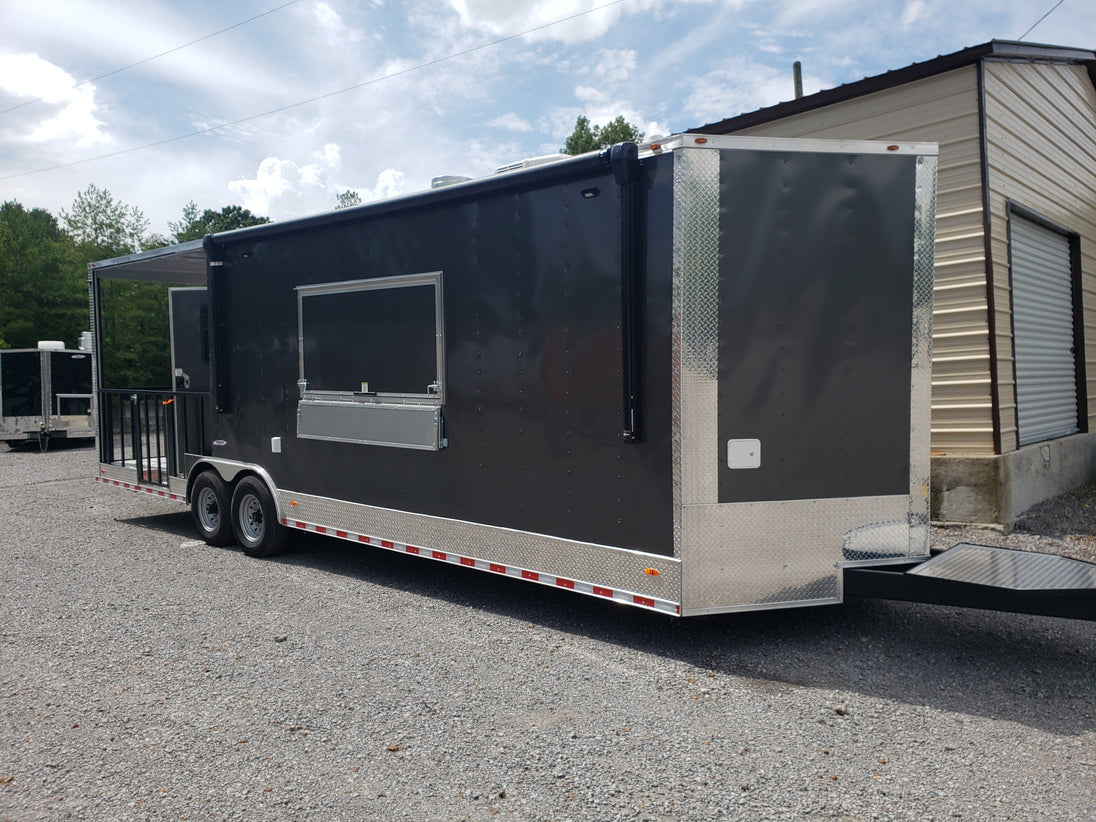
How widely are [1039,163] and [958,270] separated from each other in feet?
7.68

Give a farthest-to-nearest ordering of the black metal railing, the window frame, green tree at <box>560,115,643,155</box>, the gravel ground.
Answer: green tree at <box>560,115,643,155</box> < the black metal railing < the window frame < the gravel ground

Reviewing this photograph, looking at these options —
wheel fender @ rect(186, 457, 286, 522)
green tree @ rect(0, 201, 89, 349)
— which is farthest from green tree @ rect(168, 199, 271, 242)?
wheel fender @ rect(186, 457, 286, 522)

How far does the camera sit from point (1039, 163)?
8.81 m

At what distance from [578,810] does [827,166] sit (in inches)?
143

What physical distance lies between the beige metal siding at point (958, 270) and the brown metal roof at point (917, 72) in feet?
0.44

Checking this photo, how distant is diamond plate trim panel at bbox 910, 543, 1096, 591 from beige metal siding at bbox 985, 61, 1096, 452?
10.5 ft

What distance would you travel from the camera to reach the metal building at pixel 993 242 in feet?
24.8

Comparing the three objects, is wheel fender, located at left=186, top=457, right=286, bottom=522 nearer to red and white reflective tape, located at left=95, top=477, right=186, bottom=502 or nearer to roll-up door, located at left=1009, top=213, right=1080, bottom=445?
red and white reflective tape, located at left=95, top=477, right=186, bottom=502

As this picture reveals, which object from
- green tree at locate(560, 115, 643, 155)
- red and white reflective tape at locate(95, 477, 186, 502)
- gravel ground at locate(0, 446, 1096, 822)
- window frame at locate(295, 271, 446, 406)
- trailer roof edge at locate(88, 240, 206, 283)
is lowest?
gravel ground at locate(0, 446, 1096, 822)

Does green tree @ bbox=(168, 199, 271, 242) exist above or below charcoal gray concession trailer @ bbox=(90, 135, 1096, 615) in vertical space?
above

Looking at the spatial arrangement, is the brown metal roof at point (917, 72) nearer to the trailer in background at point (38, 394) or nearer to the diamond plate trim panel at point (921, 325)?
the diamond plate trim panel at point (921, 325)

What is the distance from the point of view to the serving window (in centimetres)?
577

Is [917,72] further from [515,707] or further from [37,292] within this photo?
[37,292]

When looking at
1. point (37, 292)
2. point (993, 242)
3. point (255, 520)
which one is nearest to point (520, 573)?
point (255, 520)
